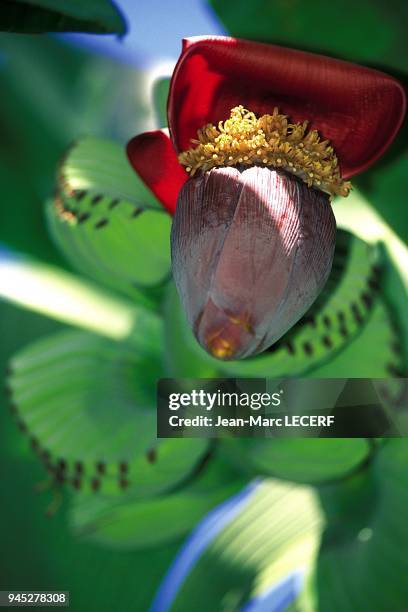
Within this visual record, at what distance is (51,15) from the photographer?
76cm

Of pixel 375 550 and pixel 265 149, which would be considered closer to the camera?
pixel 265 149

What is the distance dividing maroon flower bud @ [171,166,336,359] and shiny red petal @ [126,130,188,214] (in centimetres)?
11

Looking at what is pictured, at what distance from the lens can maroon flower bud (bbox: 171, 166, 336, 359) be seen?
0.57 meters

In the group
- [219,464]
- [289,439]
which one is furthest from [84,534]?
[289,439]

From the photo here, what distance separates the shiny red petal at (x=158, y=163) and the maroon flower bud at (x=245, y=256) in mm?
112

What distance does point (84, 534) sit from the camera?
916mm

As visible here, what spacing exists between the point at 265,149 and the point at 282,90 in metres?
0.07

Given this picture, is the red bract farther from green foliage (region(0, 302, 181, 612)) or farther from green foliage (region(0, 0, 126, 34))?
green foliage (region(0, 302, 181, 612))

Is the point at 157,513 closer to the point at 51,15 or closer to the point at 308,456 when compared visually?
the point at 308,456

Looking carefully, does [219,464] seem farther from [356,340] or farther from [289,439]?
[356,340]

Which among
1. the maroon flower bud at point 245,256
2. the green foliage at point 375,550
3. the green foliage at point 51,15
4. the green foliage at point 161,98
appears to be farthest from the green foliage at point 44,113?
the green foliage at point 375,550

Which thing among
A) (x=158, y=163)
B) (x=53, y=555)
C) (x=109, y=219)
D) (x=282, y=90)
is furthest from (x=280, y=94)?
(x=53, y=555)

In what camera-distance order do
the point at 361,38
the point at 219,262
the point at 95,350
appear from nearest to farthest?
the point at 219,262 < the point at 361,38 < the point at 95,350

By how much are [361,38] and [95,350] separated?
50 centimetres
